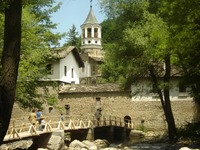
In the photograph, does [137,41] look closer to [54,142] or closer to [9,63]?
[54,142]

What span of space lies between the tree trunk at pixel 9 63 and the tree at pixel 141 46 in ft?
45.1

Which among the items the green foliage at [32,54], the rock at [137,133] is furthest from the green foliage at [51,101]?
the rock at [137,133]

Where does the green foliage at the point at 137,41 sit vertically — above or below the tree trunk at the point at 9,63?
above

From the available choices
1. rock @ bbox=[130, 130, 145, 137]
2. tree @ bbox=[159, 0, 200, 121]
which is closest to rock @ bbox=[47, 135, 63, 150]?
tree @ bbox=[159, 0, 200, 121]

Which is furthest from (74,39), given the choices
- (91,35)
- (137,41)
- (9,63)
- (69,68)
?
(9,63)

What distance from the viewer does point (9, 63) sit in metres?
6.22

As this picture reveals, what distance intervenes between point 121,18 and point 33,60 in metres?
→ 7.88

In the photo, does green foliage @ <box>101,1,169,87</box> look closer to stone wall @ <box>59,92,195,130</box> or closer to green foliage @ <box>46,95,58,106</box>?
green foliage @ <box>46,95,58,106</box>

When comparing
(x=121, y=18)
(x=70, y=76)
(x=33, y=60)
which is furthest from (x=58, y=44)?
(x=70, y=76)

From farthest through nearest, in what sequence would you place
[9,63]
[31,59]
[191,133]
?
[191,133], [31,59], [9,63]

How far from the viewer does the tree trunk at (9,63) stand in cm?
612

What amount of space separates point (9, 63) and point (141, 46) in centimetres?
1541

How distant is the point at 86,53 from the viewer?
6594 centimetres

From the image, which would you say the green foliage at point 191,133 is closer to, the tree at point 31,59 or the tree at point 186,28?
the tree at point 186,28
